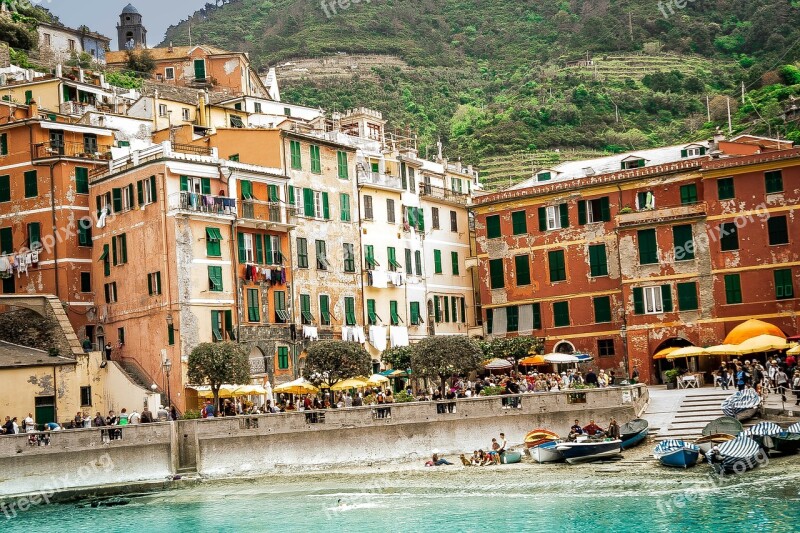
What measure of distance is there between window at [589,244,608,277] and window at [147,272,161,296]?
24069 mm

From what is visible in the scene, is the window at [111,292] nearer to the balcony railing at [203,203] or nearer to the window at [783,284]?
the balcony railing at [203,203]

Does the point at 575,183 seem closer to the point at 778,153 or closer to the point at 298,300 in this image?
the point at 778,153

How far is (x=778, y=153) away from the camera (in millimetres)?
60438

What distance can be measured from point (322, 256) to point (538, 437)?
786 inches

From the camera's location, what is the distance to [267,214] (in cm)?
5988

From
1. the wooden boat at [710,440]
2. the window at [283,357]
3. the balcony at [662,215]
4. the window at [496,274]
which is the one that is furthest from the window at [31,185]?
the wooden boat at [710,440]

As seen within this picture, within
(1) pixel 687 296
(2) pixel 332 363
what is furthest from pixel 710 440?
(1) pixel 687 296

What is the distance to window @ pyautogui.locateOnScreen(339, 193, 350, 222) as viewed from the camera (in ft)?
214

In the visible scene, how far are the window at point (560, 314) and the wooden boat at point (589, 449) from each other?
73.6ft

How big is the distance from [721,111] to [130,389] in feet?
217

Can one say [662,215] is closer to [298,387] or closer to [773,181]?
[773,181]

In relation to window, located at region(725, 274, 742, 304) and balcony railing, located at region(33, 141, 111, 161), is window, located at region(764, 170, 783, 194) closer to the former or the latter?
window, located at region(725, 274, 742, 304)

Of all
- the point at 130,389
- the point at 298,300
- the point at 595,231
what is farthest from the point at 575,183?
the point at 130,389

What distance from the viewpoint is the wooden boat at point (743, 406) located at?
44844 millimetres
